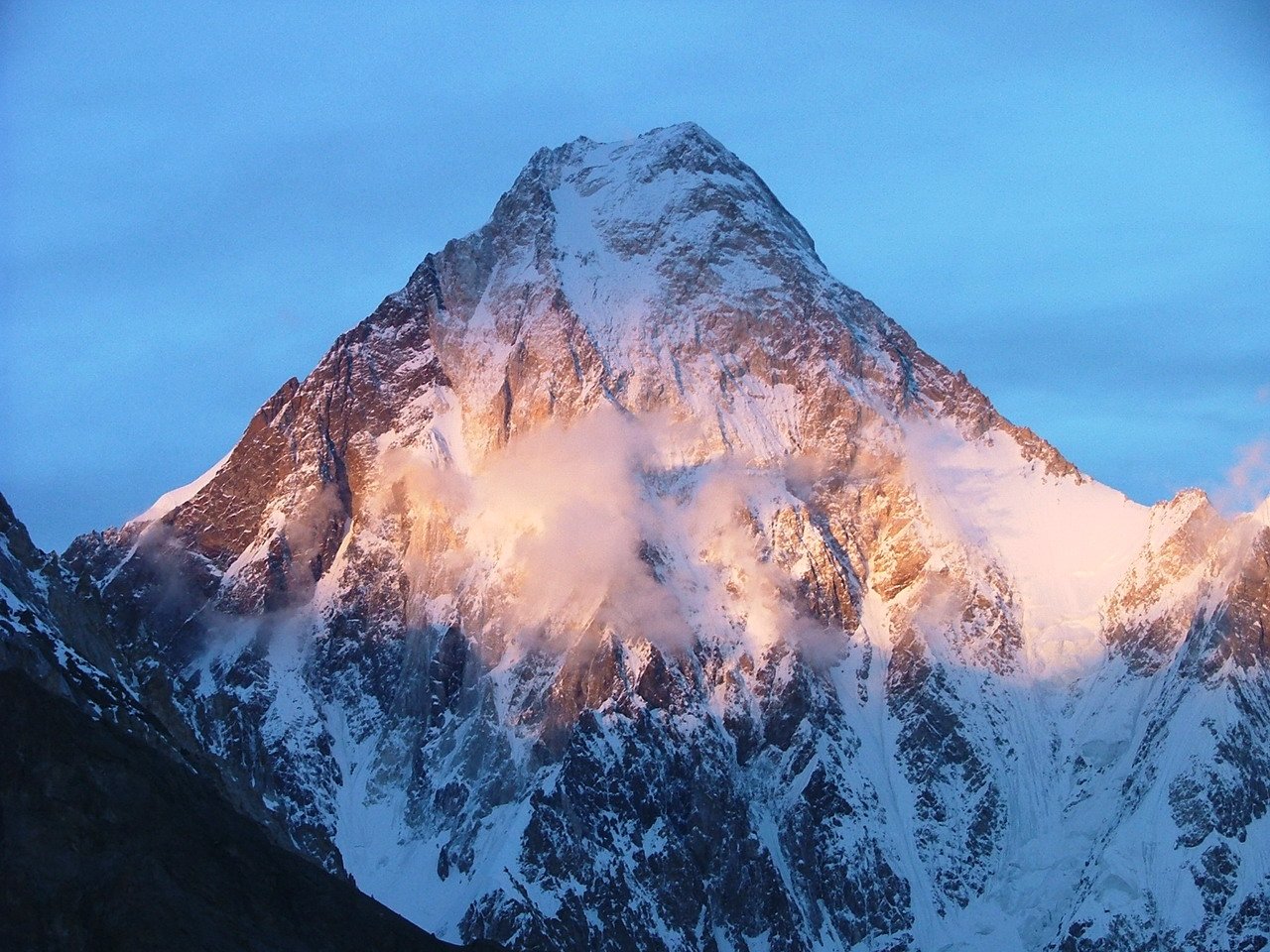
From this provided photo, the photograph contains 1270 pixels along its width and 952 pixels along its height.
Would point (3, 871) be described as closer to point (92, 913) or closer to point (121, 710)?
point (92, 913)

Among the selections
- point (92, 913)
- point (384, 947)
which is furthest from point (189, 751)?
point (92, 913)

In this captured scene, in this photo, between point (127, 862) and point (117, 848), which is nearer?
point (127, 862)

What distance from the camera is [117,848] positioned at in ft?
495

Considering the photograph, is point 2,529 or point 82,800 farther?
point 2,529

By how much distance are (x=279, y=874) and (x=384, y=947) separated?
24.6ft

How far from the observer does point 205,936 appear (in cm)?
14850

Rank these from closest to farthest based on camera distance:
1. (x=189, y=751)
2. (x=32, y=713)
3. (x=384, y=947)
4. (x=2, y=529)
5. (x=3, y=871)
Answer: (x=3, y=871), (x=32, y=713), (x=384, y=947), (x=2, y=529), (x=189, y=751)

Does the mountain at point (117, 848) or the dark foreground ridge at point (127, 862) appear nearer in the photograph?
the dark foreground ridge at point (127, 862)

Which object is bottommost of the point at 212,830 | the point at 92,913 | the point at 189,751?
the point at 92,913

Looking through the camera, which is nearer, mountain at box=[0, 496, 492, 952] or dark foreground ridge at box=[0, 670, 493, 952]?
dark foreground ridge at box=[0, 670, 493, 952]

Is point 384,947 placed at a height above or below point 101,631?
below

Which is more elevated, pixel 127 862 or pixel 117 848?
pixel 117 848

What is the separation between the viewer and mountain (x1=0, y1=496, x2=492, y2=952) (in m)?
146

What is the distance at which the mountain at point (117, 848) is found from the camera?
146m
